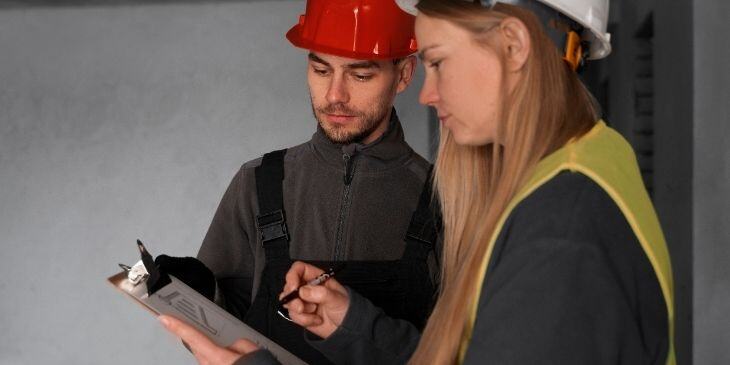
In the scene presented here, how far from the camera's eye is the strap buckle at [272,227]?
2.25 m

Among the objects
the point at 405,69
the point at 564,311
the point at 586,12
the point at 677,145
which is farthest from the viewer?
the point at 677,145

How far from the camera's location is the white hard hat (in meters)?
1.32

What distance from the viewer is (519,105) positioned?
126 centimetres

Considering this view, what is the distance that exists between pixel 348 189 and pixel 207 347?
88cm

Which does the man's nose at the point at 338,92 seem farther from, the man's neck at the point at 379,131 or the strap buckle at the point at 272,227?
the strap buckle at the point at 272,227

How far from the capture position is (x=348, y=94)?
225 cm

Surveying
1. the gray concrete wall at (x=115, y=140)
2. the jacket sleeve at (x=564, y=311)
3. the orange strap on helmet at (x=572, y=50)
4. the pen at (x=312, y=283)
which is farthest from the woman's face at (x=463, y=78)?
the gray concrete wall at (x=115, y=140)

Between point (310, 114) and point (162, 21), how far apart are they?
39.5 inches

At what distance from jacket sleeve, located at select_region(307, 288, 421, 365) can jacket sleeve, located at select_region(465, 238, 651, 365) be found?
65cm

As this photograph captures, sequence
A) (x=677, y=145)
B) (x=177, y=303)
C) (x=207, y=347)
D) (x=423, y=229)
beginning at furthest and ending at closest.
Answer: (x=677, y=145) → (x=423, y=229) → (x=177, y=303) → (x=207, y=347)

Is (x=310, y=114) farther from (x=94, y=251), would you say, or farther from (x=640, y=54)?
(x=640, y=54)

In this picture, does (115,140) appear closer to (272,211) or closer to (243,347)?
(272,211)

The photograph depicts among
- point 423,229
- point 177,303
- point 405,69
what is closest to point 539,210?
point 177,303

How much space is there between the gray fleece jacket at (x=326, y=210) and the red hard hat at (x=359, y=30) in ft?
0.62
